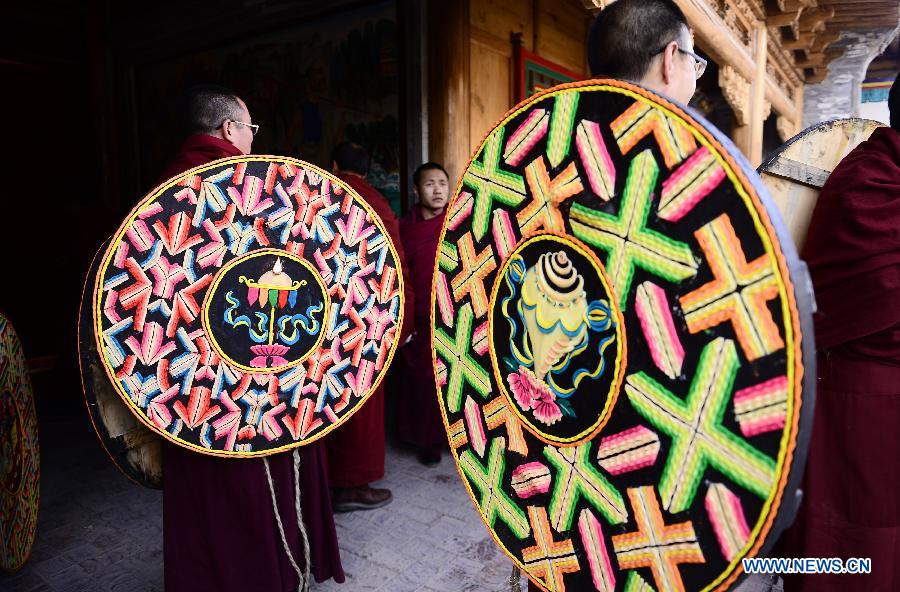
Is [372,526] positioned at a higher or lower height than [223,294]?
lower

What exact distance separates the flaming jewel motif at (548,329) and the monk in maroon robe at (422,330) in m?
2.37

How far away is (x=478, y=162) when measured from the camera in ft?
3.38

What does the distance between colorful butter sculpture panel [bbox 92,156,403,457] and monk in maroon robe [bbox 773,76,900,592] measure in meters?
1.25

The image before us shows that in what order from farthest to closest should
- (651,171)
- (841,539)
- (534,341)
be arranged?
(841,539)
(534,341)
(651,171)

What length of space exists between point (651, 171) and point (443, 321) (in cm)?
53

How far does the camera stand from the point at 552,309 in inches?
34.3

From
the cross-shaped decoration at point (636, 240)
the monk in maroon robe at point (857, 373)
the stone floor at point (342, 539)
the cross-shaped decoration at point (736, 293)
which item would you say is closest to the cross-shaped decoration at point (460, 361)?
the cross-shaped decoration at point (636, 240)

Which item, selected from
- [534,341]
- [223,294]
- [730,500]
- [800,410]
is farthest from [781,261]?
[223,294]

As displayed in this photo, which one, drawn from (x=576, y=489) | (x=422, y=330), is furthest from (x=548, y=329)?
(x=422, y=330)

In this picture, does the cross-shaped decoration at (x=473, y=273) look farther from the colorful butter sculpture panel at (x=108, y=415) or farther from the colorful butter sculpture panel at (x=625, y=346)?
the colorful butter sculpture panel at (x=108, y=415)

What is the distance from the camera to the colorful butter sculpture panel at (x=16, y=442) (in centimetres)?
193

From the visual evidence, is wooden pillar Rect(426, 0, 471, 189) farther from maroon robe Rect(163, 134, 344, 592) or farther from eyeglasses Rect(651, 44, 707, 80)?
eyeglasses Rect(651, 44, 707, 80)

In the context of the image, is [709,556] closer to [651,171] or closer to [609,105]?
[651,171]

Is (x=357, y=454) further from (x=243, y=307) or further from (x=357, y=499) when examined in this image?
(x=243, y=307)
